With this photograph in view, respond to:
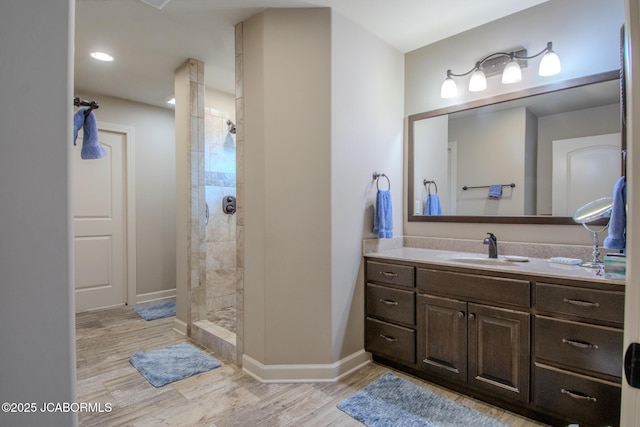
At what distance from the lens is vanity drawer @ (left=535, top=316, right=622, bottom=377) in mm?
1440

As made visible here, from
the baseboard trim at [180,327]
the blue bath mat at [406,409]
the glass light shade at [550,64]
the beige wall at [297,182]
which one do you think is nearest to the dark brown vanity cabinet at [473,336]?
the blue bath mat at [406,409]

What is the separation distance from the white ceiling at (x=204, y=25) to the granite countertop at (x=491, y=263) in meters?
1.70

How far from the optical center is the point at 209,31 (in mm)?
2426

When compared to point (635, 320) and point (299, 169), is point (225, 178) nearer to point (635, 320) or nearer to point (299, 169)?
point (299, 169)

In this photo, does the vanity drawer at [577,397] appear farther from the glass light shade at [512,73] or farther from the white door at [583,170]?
the glass light shade at [512,73]

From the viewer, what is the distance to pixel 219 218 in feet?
12.0

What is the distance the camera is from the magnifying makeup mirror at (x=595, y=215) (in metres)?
1.77

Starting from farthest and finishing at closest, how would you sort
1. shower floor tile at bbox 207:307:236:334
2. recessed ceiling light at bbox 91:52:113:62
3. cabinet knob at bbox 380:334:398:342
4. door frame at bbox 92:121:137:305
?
1. door frame at bbox 92:121:137:305
2. shower floor tile at bbox 207:307:236:334
3. recessed ceiling light at bbox 91:52:113:62
4. cabinet knob at bbox 380:334:398:342

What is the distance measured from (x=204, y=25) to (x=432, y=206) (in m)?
2.29

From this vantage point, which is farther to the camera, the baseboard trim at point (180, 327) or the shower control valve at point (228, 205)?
the shower control valve at point (228, 205)

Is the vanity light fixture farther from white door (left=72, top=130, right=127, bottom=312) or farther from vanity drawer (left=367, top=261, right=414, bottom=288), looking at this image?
white door (left=72, top=130, right=127, bottom=312)

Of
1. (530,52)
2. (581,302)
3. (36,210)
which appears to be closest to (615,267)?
(581,302)

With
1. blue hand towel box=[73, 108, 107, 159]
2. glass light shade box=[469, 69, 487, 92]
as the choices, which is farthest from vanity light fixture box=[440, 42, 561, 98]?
blue hand towel box=[73, 108, 107, 159]

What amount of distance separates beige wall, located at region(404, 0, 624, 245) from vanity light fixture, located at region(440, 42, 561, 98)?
0.15ft
